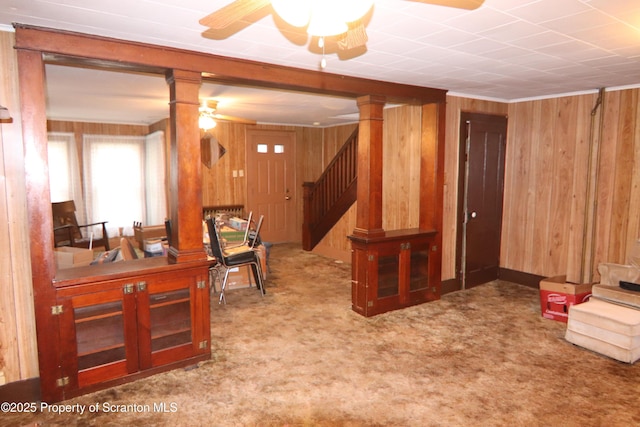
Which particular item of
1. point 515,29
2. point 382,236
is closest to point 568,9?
point 515,29

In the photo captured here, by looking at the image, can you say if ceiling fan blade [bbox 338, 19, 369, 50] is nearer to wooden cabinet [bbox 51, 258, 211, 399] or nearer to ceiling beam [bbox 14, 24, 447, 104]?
ceiling beam [bbox 14, 24, 447, 104]

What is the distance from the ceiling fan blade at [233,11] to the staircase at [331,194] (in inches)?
196

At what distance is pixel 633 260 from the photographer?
4.03 metres

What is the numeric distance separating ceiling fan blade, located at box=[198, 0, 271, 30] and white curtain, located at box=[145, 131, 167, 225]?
5.89 m

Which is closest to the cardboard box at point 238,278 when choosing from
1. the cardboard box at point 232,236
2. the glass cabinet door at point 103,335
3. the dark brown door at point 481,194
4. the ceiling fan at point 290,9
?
the cardboard box at point 232,236

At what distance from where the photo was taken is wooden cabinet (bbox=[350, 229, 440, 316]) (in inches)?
169

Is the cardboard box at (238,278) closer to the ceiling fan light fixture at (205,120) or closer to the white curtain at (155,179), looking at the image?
the ceiling fan light fixture at (205,120)

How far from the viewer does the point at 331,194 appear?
7215 millimetres

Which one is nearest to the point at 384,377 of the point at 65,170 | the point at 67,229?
the point at 67,229

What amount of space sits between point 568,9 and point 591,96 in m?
2.99

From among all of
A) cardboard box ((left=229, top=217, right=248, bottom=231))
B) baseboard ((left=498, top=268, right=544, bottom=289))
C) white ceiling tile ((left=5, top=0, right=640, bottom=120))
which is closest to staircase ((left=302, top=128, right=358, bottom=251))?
cardboard box ((left=229, top=217, right=248, bottom=231))

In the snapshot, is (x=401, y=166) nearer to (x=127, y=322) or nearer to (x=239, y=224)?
(x=239, y=224)

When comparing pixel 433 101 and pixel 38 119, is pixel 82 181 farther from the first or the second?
pixel 433 101

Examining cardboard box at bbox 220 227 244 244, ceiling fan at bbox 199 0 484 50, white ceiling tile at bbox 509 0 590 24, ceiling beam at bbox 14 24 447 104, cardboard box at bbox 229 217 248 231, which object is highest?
white ceiling tile at bbox 509 0 590 24
